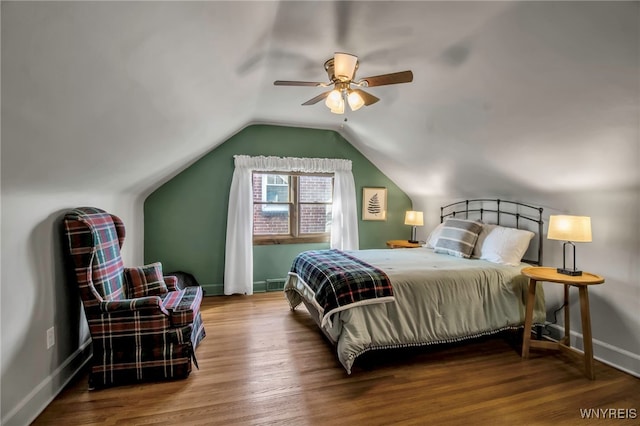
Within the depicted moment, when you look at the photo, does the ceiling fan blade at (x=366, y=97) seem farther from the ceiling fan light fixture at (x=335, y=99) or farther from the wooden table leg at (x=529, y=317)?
the wooden table leg at (x=529, y=317)

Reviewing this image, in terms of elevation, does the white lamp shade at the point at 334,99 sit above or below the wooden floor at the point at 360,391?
above

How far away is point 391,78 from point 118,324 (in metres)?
2.52

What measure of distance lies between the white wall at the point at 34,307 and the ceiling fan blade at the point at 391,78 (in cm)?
222

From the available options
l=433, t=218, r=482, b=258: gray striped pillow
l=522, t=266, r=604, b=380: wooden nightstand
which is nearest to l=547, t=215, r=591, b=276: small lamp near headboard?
l=522, t=266, r=604, b=380: wooden nightstand

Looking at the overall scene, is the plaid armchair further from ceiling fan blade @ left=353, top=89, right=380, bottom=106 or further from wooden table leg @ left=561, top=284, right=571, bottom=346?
wooden table leg @ left=561, top=284, right=571, bottom=346

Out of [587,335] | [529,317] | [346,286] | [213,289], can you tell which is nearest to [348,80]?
[346,286]

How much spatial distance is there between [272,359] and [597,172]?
10.2 feet

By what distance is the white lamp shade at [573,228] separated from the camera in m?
2.50

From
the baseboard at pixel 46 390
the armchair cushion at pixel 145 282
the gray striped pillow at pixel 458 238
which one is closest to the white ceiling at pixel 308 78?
the gray striped pillow at pixel 458 238

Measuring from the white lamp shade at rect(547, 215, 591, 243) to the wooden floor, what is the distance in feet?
3.43

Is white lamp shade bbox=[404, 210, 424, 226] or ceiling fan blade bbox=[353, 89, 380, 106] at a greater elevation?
ceiling fan blade bbox=[353, 89, 380, 106]

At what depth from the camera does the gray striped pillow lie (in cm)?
360

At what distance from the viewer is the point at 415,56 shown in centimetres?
246

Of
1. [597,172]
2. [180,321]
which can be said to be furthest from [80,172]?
[597,172]
